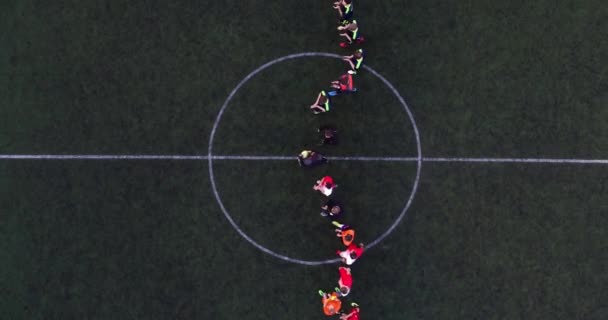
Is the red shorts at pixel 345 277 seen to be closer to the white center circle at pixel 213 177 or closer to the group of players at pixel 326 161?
the group of players at pixel 326 161

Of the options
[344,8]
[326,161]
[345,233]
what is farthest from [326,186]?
[344,8]

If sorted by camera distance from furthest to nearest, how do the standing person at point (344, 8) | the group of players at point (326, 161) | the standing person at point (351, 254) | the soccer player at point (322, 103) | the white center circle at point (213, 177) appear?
the white center circle at point (213, 177), the soccer player at point (322, 103), the standing person at point (344, 8), the group of players at point (326, 161), the standing person at point (351, 254)

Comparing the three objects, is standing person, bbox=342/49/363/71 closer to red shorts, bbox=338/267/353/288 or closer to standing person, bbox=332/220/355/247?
standing person, bbox=332/220/355/247

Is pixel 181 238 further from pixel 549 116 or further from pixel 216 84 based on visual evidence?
pixel 549 116

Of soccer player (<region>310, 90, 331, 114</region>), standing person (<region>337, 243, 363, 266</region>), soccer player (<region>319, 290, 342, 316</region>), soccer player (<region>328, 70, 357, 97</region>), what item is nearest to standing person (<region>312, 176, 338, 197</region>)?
standing person (<region>337, 243, 363, 266</region>)

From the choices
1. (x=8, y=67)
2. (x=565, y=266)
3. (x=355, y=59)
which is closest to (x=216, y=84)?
(x=355, y=59)

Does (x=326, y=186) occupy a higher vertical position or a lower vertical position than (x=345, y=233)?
higher

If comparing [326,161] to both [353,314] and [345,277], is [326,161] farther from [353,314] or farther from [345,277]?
[353,314]

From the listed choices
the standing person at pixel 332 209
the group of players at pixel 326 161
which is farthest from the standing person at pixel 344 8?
the standing person at pixel 332 209
